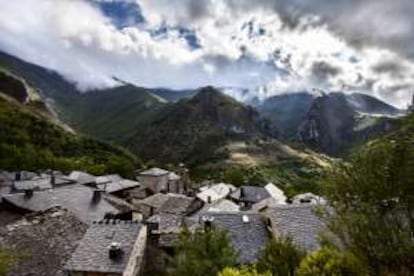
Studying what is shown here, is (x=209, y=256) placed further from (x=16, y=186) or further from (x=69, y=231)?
(x=16, y=186)

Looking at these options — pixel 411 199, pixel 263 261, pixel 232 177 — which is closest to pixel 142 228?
pixel 263 261

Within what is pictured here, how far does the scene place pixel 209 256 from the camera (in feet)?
112

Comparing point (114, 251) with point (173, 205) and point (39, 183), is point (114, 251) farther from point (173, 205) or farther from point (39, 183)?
point (39, 183)

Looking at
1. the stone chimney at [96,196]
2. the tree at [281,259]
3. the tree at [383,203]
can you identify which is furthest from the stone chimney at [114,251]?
the stone chimney at [96,196]

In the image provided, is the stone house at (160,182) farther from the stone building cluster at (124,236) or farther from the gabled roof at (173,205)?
the stone building cluster at (124,236)

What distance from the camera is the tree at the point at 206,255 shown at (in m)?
33.5

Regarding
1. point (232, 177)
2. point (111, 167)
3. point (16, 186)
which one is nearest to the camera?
point (16, 186)

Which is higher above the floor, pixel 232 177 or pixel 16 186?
pixel 232 177

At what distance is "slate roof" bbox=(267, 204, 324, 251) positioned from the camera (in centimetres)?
4122

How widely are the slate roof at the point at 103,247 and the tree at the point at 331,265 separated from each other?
15.1 metres

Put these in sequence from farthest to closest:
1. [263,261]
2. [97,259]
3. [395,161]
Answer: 1. [97,259]
2. [263,261]
3. [395,161]

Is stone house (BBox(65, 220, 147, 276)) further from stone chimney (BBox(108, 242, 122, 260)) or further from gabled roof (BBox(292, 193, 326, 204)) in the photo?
gabled roof (BBox(292, 193, 326, 204))

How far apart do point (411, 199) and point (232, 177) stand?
500ft

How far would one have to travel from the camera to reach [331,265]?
25781 millimetres
